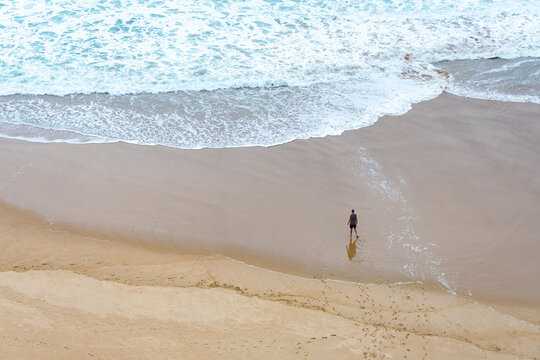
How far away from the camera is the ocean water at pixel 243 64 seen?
43.1ft

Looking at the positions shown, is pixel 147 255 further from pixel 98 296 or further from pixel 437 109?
pixel 437 109

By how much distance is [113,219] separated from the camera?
10.0 meters

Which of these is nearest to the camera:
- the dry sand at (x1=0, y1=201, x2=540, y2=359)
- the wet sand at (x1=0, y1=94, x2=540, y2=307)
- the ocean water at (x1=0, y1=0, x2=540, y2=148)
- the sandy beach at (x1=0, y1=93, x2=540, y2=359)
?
the dry sand at (x1=0, y1=201, x2=540, y2=359)

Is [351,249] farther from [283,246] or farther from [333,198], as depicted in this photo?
[333,198]

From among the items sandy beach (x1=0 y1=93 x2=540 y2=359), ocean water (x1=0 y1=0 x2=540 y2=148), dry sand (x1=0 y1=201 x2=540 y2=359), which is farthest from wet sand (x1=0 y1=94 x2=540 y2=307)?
ocean water (x1=0 y1=0 x2=540 y2=148)

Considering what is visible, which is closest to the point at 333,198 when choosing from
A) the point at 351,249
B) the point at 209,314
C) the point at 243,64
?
the point at 351,249

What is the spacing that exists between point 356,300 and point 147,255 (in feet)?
13.4

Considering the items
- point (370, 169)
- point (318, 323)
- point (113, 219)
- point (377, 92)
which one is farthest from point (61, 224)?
point (377, 92)

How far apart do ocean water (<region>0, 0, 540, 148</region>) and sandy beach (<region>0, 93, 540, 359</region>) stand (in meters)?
1.10

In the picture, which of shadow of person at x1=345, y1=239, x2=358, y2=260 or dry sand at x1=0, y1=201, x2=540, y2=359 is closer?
dry sand at x1=0, y1=201, x2=540, y2=359

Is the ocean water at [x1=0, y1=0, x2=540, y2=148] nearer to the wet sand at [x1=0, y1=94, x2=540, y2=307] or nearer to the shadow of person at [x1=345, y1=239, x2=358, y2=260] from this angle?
the wet sand at [x1=0, y1=94, x2=540, y2=307]

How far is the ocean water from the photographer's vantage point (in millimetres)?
13148

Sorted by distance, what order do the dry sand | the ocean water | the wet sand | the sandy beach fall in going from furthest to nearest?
the ocean water → the wet sand → the sandy beach → the dry sand

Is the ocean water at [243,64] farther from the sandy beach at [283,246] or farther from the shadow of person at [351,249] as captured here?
the shadow of person at [351,249]
